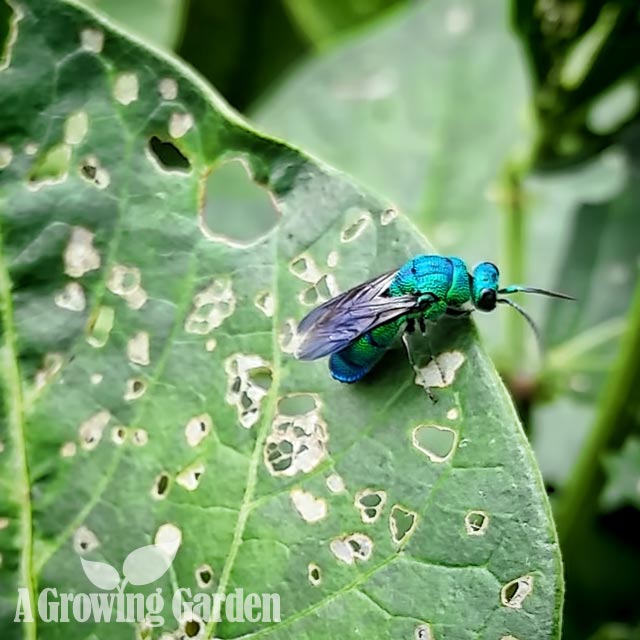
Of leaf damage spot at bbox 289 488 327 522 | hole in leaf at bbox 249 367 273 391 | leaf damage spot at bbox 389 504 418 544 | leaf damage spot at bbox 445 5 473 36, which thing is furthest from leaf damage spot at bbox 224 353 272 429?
leaf damage spot at bbox 445 5 473 36

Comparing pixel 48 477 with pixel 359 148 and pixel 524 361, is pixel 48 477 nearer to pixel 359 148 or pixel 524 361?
pixel 524 361

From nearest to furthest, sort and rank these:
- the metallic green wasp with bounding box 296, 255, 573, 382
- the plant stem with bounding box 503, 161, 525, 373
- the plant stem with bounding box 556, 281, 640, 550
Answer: the metallic green wasp with bounding box 296, 255, 573, 382, the plant stem with bounding box 556, 281, 640, 550, the plant stem with bounding box 503, 161, 525, 373

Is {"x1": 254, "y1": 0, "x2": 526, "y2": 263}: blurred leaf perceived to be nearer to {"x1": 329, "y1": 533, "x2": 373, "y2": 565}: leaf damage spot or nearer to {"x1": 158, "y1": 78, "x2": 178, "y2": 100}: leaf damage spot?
{"x1": 158, "y1": 78, "x2": 178, "y2": 100}: leaf damage spot

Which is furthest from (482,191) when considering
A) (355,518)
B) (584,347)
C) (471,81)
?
(355,518)

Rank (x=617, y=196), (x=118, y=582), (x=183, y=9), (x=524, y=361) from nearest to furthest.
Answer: (x=118, y=582)
(x=524, y=361)
(x=617, y=196)
(x=183, y=9)

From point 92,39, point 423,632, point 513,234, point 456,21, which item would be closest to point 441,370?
point 423,632
